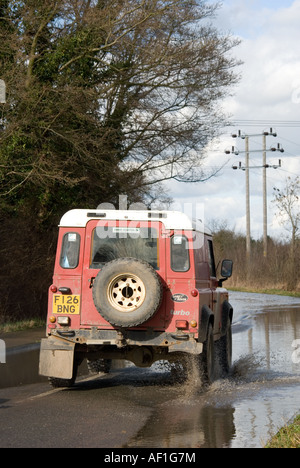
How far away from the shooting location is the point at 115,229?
37.7ft

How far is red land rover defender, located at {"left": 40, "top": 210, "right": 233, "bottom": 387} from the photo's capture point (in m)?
10.7

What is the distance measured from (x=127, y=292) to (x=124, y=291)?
41mm

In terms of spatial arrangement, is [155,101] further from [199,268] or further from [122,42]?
[199,268]

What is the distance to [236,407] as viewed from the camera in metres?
9.99

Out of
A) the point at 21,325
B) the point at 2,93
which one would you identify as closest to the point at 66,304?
the point at 2,93

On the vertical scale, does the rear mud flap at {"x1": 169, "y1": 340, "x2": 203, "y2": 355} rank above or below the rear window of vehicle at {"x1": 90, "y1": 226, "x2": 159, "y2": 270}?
below

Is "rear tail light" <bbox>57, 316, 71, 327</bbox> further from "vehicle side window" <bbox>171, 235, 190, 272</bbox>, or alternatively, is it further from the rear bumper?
"vehicle side window" <bbox>171, 235, 190, 272</bbox>

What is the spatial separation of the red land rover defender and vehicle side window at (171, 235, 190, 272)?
0.01m

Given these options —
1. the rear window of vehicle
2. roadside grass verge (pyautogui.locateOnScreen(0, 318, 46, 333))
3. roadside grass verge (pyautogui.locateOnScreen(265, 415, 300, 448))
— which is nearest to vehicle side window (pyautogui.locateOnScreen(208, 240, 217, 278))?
the rear window of vehicle

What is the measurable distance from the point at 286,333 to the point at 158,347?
1027 centimetres

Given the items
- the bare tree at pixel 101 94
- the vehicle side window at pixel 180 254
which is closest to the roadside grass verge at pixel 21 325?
the bare tree at pixel 101 94


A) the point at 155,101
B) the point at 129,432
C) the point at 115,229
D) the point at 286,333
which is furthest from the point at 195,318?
the point at 155,101

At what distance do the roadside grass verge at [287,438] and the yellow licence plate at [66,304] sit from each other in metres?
3.92

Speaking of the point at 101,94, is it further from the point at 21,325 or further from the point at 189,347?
the point at 189,347
